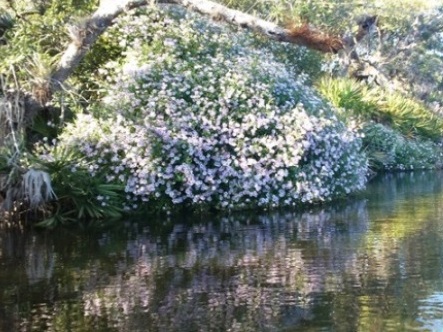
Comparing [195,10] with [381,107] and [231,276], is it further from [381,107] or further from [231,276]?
[381,107]

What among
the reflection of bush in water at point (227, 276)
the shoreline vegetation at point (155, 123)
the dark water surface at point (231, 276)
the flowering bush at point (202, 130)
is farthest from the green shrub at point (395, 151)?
the reflection of bush in water at point (227, 276)

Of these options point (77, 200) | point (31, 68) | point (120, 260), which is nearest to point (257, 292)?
point (120, 260)

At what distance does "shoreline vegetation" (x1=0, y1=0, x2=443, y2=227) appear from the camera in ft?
38.6

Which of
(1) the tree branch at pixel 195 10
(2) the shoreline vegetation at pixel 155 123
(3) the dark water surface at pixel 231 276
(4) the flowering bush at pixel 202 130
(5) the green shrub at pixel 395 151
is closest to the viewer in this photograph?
(3) the dark water surface at pixel 231 276

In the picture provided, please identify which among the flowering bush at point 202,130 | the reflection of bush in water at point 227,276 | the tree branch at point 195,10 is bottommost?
the reflection of bush in water at point 227,276

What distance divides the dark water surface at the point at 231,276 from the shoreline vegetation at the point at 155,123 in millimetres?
1056

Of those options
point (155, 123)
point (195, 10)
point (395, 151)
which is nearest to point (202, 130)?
point (155, 123)

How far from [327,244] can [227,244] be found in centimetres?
126

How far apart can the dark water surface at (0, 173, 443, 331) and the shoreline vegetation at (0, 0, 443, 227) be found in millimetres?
1056

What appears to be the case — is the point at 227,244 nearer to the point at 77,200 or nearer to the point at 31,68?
the point at 77,200

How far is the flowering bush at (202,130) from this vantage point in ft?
39.7

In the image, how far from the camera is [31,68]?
1195 centimetres

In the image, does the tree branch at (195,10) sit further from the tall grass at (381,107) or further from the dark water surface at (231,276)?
the tall grass at (381,107)

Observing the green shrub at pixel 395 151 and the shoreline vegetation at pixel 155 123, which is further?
the green shrub at pixel 395 151
